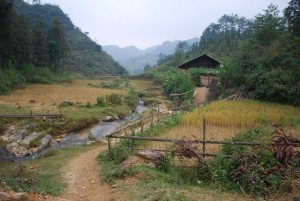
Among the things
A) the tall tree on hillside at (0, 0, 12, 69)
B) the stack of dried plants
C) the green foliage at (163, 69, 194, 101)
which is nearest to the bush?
the stack of dried plants

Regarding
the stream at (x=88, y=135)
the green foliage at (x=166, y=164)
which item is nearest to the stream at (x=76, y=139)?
the stream at (x=88, y=135)

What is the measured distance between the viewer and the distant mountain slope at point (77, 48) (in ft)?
261

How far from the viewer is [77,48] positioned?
308 feet

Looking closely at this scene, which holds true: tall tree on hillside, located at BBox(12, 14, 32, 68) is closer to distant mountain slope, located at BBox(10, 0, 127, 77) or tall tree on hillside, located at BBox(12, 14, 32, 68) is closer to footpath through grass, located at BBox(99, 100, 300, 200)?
distant mountain slope, located at BBox(10, 0, 127, 77)

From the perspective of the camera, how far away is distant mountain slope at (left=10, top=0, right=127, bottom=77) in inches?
3133

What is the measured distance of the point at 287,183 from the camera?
7.42 m

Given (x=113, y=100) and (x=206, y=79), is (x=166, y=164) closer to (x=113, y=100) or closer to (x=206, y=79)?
(x=113, y=100)

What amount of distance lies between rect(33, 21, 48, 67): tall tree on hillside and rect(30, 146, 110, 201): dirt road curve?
39.2 meters

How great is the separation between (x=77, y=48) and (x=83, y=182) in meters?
88.8

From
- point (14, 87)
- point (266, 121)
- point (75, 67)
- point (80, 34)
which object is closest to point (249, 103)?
point (266, 121)

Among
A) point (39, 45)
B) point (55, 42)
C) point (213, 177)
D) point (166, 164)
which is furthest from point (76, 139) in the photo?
point (55, 42)

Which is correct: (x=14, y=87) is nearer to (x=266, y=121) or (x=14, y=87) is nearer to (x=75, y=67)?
(x=266, y=121)

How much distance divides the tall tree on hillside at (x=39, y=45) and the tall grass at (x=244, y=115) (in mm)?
36335

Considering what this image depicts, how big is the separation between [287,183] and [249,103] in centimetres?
1398
